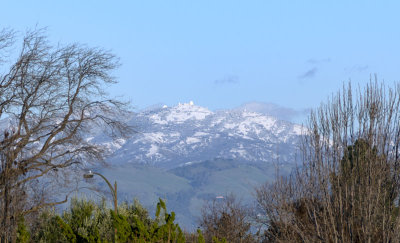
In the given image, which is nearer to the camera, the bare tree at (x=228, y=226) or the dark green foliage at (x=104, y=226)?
the dark green foliage at (x=104, y=226)

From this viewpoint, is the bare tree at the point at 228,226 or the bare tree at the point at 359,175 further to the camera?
the bare tree at the point at 228,226

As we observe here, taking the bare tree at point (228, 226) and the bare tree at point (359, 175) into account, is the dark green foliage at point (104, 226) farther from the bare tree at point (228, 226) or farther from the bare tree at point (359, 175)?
the bare tree at point (228, 226)

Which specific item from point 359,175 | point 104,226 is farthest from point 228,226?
point 359,175

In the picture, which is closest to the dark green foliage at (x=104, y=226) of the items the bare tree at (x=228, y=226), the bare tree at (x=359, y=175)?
→ the bare tree at (x=359, y=175)

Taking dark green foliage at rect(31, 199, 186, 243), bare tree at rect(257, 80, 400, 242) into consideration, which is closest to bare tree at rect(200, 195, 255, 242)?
dark green foliage at rect(31, 199, 186, 243)

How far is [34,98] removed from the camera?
3119 centimetres

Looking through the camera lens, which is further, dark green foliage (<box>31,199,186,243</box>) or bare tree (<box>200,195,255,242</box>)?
bare tree (<box>200,195,255,242</box>)

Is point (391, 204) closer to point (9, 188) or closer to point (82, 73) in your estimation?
point (9, 188)

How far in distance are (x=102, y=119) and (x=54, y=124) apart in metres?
2.79

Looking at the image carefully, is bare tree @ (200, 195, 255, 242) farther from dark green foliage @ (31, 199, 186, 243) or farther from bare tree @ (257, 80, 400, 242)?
bare tree @ (257, 80, 400, 242)

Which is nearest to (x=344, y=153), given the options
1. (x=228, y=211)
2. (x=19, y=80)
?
(x=19, y=80)

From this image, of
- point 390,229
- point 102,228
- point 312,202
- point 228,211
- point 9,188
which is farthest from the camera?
point 228,211

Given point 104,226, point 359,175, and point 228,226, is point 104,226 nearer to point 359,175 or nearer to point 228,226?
point 359,175

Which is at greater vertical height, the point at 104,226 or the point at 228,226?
the point at 228,226
